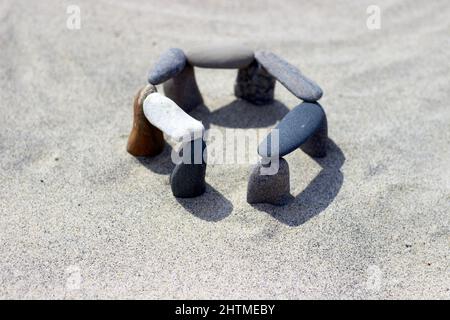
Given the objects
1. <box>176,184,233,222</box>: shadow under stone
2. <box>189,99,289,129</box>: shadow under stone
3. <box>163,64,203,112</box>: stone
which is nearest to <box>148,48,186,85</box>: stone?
<box>163,64,203,112</box>: stone

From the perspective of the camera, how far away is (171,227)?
2852 millimetres

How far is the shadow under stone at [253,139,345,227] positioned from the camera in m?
2.92

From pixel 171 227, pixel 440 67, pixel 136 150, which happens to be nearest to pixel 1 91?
pixel 136 150

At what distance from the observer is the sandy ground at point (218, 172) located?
2.64 metres

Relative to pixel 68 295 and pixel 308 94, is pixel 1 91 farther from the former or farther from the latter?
Result: pixel 308 94

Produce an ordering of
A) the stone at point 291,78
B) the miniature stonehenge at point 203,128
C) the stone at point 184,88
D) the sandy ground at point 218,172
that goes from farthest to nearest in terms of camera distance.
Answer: the stone at point 184,88 < the stone at point 291,78 < the miniature stonehenge at point 203,128 < the sandy ground at point 218,172

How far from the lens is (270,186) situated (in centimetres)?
289

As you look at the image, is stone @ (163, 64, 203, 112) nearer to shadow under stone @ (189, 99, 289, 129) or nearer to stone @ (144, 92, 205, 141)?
shadow under stone @ (189, 99, 289, 129)

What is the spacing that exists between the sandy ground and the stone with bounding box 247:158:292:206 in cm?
5

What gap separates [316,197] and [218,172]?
56cm

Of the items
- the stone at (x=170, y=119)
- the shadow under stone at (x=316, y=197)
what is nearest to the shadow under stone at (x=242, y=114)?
the shadow under stone at (x=316, y=197)

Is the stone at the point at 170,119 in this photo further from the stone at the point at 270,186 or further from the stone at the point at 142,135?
the stone at the point at 270,186

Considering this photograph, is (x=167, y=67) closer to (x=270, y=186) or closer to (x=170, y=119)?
(x=170, y=119)

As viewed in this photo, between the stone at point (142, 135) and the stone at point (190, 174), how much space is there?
0.33m
